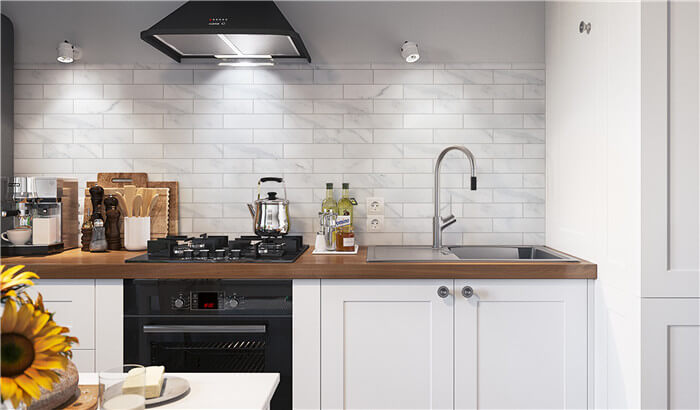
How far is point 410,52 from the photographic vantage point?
8.36 ft

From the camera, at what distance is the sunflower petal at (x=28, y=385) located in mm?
670

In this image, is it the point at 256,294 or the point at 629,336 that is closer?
the point at 629,336

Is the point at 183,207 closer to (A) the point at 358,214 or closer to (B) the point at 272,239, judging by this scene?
(B) the point at 272,239

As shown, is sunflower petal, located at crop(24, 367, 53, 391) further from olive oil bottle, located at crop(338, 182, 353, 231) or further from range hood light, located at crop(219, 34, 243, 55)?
olive oil bottle, located at crop(338, 182, 353, 231)

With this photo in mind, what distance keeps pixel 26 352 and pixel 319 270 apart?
4.50 ft

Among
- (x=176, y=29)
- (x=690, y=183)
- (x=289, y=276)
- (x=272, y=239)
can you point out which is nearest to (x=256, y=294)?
(x=289, y=276)

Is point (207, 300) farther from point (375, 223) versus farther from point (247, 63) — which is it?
point (247, 63)

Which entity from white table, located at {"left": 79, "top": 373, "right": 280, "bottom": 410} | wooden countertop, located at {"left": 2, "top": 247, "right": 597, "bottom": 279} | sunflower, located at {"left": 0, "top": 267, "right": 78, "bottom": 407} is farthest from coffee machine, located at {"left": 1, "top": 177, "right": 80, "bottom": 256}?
sunflower, located at {"left": 0, "top": 267, "right": 78, "bottom": 407}

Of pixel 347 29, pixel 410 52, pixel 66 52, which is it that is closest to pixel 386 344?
pixel 410 52

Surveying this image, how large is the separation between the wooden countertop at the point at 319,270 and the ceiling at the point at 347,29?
4.05ft

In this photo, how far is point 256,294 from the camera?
2.05 meters

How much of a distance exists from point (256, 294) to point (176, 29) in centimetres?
120

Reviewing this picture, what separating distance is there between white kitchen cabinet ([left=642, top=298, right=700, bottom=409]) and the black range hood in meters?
1.83

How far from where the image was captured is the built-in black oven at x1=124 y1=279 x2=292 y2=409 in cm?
206
